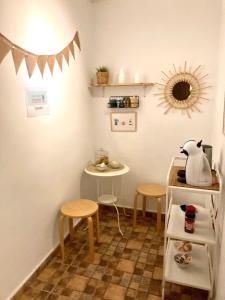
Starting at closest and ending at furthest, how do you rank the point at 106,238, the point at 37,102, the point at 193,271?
1. the point at 193,271
2. the point at 37,102
3. the point at 106,238

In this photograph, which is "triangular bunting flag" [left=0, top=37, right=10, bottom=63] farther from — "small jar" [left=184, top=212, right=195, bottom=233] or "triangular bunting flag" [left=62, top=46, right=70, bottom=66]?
"small jar" [left=184, top=212, right=195, bottom=233]

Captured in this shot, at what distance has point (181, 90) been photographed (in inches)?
95.9

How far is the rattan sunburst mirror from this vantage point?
2.37 metres

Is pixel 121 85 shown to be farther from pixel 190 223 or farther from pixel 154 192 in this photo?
pixel 190 223

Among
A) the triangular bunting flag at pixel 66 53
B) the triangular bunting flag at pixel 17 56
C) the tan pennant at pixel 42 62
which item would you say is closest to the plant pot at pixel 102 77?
the triangular bunting flag at pixel 66 53

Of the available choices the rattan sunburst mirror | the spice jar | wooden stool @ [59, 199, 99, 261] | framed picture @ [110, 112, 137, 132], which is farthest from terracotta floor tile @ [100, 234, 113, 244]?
the rattan sunburst mirror

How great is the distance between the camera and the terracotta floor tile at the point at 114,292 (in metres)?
1.72

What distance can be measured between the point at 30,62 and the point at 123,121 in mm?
1304

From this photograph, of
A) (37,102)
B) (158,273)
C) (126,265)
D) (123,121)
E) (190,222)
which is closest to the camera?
(190,222)

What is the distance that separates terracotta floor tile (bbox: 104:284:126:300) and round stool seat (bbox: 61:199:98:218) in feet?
1.96

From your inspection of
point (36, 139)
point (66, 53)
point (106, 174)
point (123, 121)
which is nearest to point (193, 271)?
point (106, 174)

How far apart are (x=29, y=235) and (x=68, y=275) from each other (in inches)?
19.2

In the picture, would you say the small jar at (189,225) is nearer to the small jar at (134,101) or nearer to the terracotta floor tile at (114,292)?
the terracotta floor tile at (114,292)

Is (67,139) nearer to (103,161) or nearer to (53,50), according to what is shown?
(103,161)
